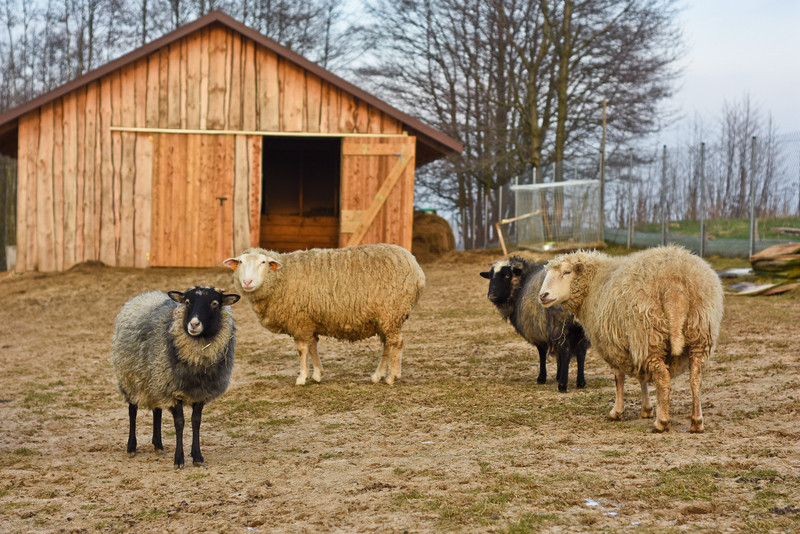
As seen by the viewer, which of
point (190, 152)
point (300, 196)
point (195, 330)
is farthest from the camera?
point (300, 196)

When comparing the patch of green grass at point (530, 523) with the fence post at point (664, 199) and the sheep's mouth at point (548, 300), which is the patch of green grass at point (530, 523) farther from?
the fence post at point (664, 199)

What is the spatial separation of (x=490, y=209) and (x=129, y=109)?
58.0 feet

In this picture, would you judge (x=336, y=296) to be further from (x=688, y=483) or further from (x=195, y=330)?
(x=688, y=483)

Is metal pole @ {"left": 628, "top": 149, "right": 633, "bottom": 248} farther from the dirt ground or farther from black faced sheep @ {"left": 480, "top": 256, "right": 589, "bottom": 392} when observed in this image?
black faced sheep @ {"left": 480, "top": 256, "right": 589, "bottom": 392}

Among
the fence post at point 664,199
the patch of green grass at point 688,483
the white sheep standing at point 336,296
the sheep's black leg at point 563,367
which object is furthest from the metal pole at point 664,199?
the patch of green grass at point 688,483

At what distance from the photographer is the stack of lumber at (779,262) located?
14766 millimetres

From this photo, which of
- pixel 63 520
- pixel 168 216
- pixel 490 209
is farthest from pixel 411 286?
pixel 490 209

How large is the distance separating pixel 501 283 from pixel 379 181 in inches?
376

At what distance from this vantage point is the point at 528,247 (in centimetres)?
2291

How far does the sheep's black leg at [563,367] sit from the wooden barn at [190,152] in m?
10.5

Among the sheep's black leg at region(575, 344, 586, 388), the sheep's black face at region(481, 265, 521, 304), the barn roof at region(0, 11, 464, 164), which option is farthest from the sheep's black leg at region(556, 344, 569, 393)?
the barn roof at region(0, 11, 464, 164)

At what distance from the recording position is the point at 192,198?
1880cm

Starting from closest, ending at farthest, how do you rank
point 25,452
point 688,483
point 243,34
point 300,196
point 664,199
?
1. point 688,483
2. point 25,452
3. point 243,34
4. point 664,199
5. point 300,196

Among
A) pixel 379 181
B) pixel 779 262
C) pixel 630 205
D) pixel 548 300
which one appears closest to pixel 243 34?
pixel 379 181
